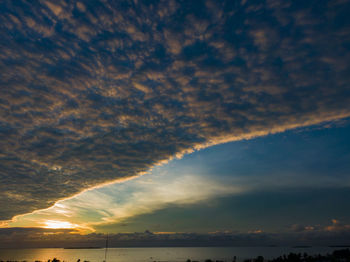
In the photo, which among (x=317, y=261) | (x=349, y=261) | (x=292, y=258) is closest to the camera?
(x=349, y=261)

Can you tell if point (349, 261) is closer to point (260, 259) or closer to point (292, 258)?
point (292, 258)

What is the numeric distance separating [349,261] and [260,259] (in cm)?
2052

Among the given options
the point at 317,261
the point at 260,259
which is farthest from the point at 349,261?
the point at 260,259

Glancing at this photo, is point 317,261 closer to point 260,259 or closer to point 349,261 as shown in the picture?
point 349,261

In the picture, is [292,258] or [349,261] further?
[292,258]

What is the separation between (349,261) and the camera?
52094 millimetres

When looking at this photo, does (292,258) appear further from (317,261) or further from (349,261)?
(349,261)

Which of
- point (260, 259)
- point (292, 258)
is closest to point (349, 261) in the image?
point (292, 258)

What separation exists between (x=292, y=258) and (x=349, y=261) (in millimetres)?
13920

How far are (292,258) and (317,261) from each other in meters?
6.46

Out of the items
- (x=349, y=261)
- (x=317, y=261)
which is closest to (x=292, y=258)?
(x=317, y=261)

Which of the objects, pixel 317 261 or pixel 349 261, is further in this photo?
pixel 317 261

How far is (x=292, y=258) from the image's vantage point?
206 feet

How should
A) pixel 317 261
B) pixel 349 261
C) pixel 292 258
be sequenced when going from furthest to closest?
pixel 292 258 < pixel 317 261 < pixel 349 261
